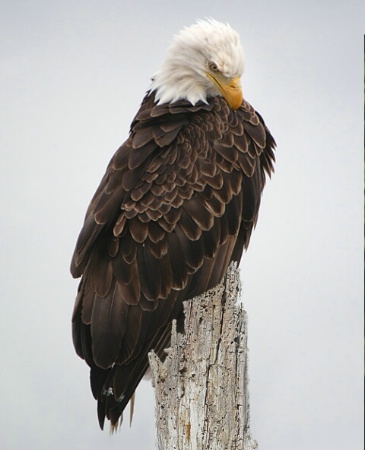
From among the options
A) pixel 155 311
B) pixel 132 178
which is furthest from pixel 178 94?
pixel 155 311

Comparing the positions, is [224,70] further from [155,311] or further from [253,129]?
[155,311]

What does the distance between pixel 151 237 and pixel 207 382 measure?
150 centimetres

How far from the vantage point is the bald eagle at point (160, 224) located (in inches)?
236

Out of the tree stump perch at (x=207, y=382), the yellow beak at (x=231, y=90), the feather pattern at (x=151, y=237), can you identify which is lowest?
the tree stump perch at (x=207, y=382)

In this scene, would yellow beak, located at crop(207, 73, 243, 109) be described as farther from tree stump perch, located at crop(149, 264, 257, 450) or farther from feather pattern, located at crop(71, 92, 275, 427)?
tree stump perch, located at crop(149, 264, 257, 450)

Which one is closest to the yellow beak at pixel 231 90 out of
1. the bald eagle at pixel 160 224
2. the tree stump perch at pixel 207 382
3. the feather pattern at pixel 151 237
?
the bald eagle at pixel 160 224

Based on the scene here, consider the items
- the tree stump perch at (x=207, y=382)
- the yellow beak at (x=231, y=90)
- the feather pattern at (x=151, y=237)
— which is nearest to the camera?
the tree stump perch at (x=207, y=382)

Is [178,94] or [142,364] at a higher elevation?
[178,94]

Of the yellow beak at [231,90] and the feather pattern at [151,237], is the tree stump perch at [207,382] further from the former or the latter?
→ the yellow beak at [231,90]

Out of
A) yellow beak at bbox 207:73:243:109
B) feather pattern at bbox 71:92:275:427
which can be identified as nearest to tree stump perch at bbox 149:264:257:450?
feather pattern at bbox 71:92:275:427

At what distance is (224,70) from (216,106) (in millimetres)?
341

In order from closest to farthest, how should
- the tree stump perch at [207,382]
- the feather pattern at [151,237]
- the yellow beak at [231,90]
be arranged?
the tree stump perch at [207,382]
the feather pattern at [151,237]
the yellow beak at [231,90]

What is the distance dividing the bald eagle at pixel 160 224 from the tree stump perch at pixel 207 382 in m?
1.17

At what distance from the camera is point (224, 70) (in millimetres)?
6180
